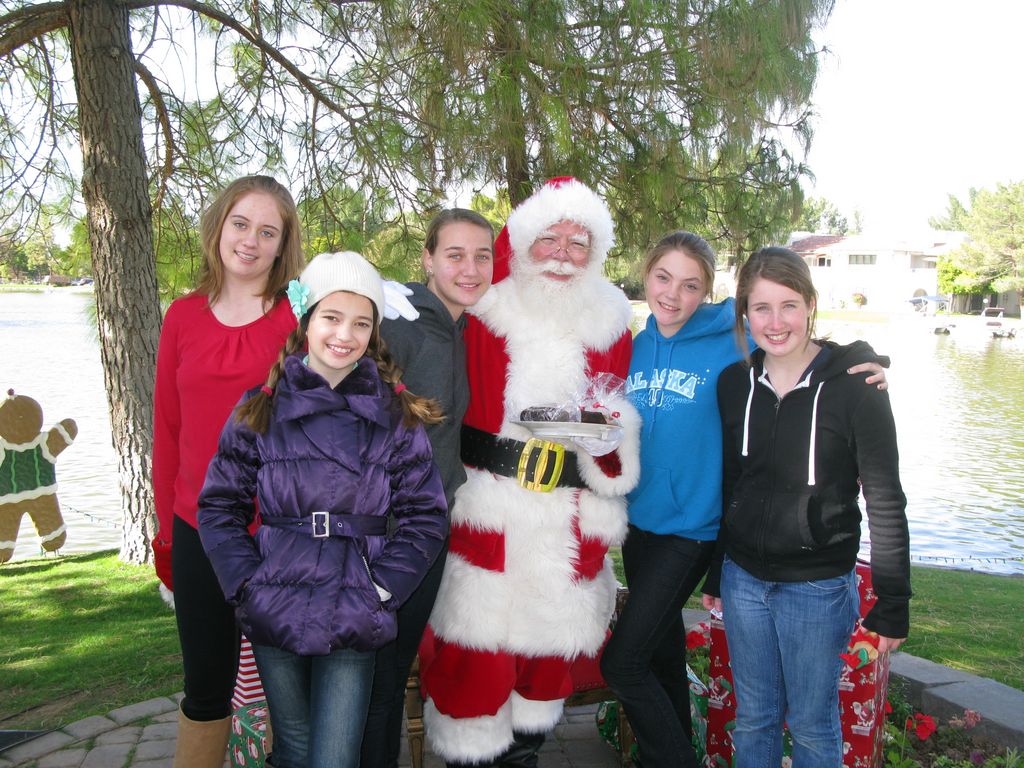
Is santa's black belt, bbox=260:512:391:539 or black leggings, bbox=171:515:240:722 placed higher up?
santa's black belt, bbox=260:512:391:539

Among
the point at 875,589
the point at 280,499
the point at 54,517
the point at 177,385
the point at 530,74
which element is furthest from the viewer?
the point at 54,517

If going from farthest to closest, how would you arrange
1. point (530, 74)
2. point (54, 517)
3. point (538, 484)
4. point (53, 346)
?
point (53, 346) → point (54, 517) → point (530, 74) → point (538, 484)

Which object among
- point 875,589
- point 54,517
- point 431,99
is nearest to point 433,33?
point 431,99

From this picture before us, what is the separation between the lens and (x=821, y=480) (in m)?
2.23

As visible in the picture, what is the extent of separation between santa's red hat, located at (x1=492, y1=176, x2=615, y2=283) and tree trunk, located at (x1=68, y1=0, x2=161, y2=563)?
9.30 ft

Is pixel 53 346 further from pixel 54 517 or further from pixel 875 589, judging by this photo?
pixel 875 589

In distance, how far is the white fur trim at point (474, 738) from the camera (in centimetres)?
268

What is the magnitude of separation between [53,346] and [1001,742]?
920 inches

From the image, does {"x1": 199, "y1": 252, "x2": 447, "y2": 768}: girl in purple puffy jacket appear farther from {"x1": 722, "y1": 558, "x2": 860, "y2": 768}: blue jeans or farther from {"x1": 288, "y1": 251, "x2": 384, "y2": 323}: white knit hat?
{"x1": 722, "y1": 558, "x2": 860, "y2": 768}: blue jeans

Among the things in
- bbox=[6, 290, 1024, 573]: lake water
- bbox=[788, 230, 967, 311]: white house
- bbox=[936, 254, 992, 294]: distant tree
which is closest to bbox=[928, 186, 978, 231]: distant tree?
bbox=[788, 230, 967, 311]: white house

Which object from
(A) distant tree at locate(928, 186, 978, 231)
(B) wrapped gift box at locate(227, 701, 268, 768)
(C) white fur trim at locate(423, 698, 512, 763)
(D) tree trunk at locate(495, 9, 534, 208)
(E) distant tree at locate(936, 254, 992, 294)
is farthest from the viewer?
(A) distant tree at locate(928, 186, 978, 231)

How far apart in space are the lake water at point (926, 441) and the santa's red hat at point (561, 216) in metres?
0.88

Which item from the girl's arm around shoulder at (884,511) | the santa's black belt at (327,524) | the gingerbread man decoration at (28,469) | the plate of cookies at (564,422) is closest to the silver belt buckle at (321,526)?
the santa's black belt at (327,524)

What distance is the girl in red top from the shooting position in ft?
7.62
